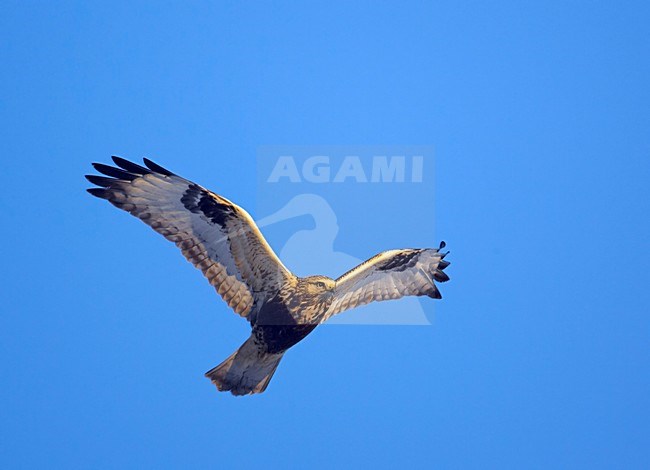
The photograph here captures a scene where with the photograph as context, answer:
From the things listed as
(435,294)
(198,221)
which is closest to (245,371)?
(198,221)

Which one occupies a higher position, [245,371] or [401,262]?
[401,262]

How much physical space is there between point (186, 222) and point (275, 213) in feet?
2.16

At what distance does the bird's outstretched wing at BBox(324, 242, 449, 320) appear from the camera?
8039 mm

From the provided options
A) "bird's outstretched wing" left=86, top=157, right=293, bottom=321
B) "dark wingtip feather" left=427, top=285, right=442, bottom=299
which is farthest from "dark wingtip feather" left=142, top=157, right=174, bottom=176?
"dark wingtip feather" left=427, top=285, right=442, bottom=299

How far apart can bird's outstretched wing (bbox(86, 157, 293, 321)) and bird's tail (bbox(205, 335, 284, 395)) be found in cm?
47

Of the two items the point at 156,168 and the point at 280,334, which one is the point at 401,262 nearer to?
the point at 280,334

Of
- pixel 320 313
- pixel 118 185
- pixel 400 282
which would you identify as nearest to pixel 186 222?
pixel 118 185

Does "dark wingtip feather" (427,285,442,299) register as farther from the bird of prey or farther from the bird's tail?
the bird's tail

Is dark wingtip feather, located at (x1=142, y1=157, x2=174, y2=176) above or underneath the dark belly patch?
above

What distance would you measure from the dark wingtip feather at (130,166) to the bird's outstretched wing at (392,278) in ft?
5.44

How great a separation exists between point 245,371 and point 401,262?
1.46 meters

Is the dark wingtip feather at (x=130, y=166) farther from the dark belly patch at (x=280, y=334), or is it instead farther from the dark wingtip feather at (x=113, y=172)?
the dark belly patch at (x=280, y=334)

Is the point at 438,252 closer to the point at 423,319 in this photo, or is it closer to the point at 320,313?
the point at 423,319

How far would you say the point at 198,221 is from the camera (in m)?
7.76
